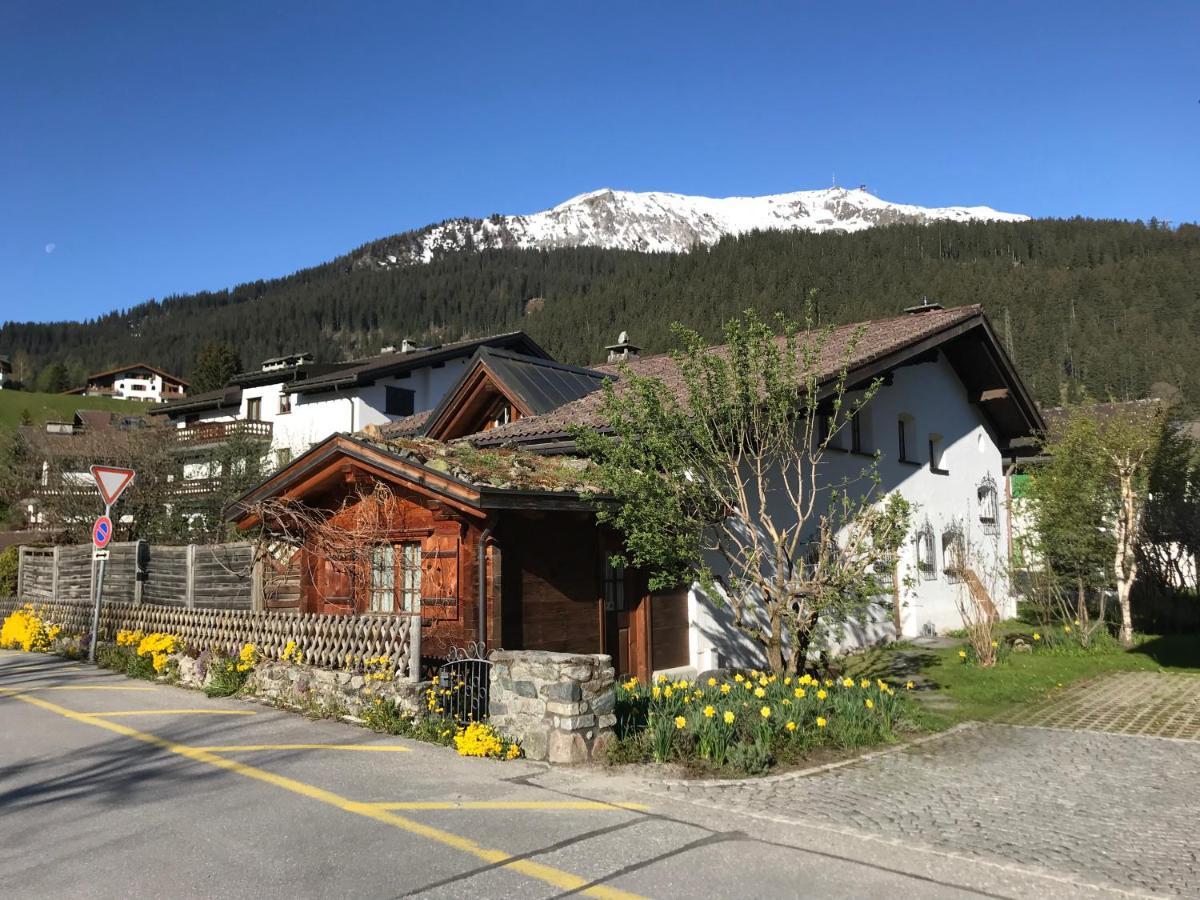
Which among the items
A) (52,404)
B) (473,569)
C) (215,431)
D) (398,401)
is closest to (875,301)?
(398,401)

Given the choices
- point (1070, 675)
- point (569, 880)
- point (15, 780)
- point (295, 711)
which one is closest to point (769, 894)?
point (569, 880)

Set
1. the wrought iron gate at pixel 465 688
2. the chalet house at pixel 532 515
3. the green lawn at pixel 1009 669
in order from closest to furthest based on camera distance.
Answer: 1. the wrought iron gate at pixel 465 688
2. the chalet house at pixel 532 515
3. the green lawn at pixel 1009 669

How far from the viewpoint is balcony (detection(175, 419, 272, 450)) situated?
3819cm

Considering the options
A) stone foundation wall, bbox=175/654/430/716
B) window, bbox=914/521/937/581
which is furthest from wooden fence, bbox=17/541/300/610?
window, bbox=914/521/937/581

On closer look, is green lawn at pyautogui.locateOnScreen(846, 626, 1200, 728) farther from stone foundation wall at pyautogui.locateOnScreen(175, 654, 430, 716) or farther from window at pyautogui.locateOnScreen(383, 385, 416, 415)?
window at pyautogui.locateOnScreen(383, 385, 416, 415)

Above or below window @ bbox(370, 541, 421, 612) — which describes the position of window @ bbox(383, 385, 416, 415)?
above

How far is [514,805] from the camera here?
6668mm

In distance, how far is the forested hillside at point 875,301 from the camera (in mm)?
89625

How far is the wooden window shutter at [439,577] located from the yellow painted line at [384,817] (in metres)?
3.46

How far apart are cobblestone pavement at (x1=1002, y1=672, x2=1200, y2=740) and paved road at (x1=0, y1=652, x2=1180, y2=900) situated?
3322 millimetres

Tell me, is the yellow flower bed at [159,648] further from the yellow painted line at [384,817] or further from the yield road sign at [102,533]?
the yellow painted line at [384,817]

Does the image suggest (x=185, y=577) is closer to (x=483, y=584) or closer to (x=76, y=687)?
(x=76, y=687)

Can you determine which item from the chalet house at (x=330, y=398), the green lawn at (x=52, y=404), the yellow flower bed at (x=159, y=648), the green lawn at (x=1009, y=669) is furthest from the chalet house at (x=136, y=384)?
the green lawn at (x=1009, y=669)

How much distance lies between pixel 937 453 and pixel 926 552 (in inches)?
97.5
